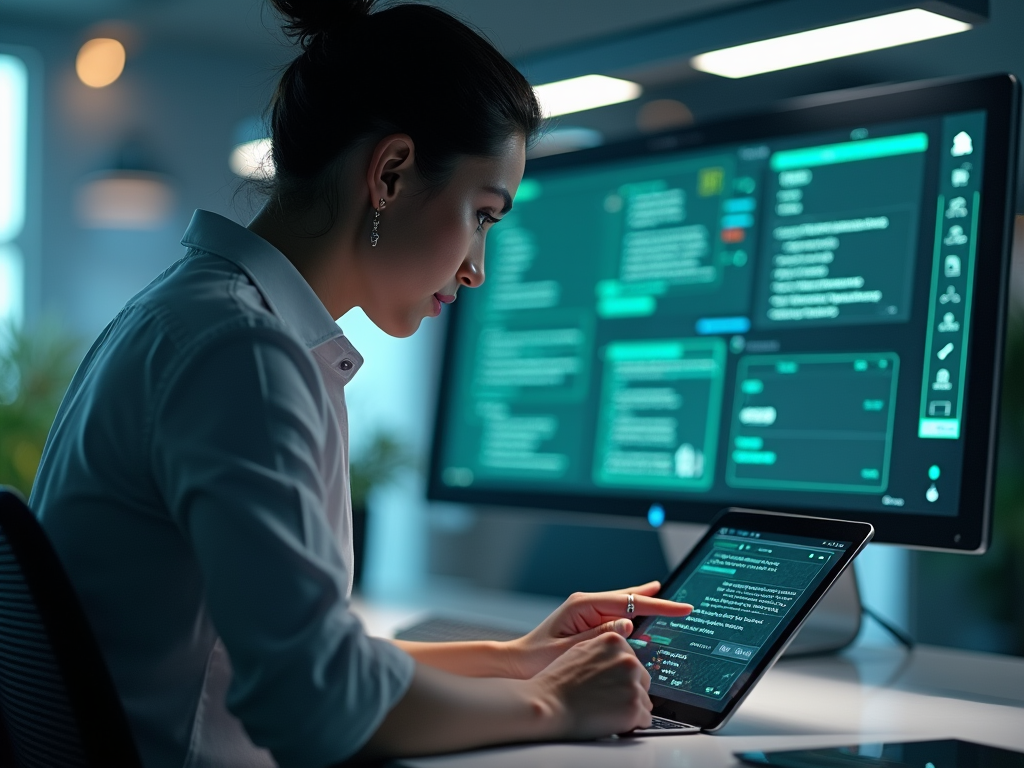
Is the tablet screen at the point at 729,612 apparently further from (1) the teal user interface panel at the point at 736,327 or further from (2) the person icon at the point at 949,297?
(2) the person icon at the point at 949,297

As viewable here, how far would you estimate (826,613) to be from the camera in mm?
1422

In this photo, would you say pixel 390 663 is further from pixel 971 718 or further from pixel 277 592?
pixel 971 718

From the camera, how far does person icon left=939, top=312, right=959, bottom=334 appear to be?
3.91ft

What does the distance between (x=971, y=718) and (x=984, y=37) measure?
0.90m

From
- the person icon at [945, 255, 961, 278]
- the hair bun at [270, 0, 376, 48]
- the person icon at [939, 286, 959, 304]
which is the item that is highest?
the hair bun at [270, 0, 376, 48]

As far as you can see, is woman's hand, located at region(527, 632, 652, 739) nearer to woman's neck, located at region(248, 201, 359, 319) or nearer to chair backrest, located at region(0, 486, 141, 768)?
chair backrest, located at region(0, 486, 141, 768)

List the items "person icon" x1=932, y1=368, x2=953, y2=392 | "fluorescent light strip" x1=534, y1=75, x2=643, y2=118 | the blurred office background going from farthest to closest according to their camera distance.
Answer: "fluorescent light strip" x1=534, y1=75, x2=643, y2=118, the blurred office background, "person icon" x1=932, y1=368, x2=953, y2=392

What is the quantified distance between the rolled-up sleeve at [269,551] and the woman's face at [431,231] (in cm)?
27

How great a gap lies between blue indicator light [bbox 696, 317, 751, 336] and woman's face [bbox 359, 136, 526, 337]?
0.44m

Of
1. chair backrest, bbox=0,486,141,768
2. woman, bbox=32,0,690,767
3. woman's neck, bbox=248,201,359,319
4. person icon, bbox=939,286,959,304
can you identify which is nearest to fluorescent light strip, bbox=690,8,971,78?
person icon, bbox=939,286,959,304

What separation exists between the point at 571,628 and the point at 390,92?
1.76ft

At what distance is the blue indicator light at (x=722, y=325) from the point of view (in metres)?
1.38

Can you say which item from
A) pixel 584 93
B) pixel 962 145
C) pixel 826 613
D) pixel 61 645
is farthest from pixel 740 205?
pixel 61 645

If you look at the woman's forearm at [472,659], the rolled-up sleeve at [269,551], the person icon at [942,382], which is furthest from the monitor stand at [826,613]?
the rolled-up sleeve at [269,551]
